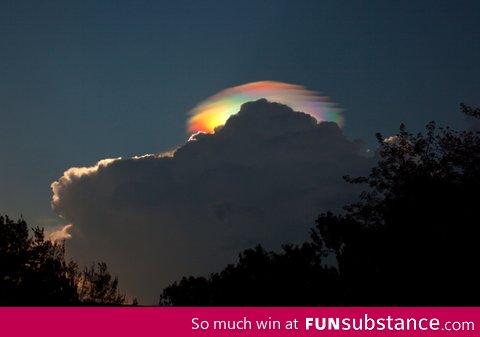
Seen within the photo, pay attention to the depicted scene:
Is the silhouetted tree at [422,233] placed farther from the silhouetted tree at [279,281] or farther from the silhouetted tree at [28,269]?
the silhouetted tree at [28,269]

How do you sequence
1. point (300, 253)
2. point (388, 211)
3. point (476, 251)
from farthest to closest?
point (300, 253)
point (388, 211)
point (476, 251)

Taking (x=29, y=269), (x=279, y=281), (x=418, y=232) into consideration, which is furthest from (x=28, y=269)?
(x=418, y=232)

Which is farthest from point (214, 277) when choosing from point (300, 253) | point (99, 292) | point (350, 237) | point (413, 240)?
point (413, 240)

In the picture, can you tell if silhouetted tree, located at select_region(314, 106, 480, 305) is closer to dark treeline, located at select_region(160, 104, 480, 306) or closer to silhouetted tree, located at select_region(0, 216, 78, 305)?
dark treeline, located at select_region(160, 104, 480, 306)

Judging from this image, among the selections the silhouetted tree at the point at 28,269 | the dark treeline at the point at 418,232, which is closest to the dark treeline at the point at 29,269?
the silhouetted tree at the point at 28,269

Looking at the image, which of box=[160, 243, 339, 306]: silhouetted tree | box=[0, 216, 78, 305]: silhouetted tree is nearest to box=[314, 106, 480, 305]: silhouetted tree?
box=[160, 243, 339, 306]: silhouetted tree

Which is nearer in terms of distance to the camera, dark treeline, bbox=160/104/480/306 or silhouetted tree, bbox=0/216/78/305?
dark treeline, bbox=160/104/480/306

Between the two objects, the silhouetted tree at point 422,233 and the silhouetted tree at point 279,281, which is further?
the silhouetted tree at point 279,281

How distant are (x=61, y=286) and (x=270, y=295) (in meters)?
24.9

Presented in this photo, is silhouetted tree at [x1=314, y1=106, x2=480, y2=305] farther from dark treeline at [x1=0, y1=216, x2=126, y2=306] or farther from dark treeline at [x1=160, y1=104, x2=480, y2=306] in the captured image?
dark treeline at [x1=0, y1=216, x2=126, y2=306]

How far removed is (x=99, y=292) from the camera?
302 feet

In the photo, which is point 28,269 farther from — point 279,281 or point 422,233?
point 422,233

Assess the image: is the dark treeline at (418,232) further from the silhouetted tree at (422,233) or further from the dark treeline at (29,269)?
the dark treeline at (29,269)

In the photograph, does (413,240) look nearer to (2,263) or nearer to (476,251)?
(476,251)
